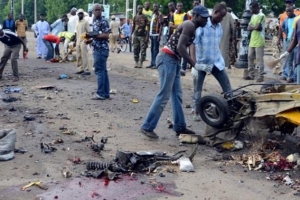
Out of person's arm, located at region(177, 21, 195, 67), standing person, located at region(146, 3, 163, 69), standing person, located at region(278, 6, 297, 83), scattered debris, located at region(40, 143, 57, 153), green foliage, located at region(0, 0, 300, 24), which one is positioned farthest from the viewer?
green foliage, located at region(0, 0, 300, 24)

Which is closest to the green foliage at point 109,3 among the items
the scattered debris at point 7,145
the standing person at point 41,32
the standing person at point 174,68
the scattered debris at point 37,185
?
the standing person at point 41,32

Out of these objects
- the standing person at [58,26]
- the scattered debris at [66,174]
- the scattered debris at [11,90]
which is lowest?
the scattered debris at [66,174]

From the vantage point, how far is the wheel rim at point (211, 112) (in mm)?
7477

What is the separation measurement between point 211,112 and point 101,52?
407 centimetres

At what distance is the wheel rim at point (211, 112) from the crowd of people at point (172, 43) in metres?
0.24

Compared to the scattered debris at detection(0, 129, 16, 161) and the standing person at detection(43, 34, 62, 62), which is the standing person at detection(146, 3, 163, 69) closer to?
the standing person at detection(43, 34, 62, 62)

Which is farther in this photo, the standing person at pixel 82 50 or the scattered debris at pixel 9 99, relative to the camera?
the standing person at pixel 82 50

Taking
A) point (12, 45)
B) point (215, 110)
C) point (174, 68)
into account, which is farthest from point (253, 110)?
point (12, 45)

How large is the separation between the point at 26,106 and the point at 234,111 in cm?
468

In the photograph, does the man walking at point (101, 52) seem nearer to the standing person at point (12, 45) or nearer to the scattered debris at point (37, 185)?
the standing person at point (12, 45)

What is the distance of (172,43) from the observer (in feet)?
26.1

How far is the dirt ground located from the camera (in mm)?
5938

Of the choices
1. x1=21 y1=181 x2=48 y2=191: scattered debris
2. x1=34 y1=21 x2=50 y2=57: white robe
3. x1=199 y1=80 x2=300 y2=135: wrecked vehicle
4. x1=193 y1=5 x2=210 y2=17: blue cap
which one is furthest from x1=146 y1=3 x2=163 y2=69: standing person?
x1=21 y1=181 x2=48 y2=191: scattered debris

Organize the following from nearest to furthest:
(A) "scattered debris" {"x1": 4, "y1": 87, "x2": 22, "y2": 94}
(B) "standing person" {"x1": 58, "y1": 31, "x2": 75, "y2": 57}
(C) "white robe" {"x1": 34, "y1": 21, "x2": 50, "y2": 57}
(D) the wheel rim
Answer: (D) the wheel rim < (A) "scattered debris" {"x1": 4, "y1": 87, "x2": 22, "y2": 94} < (B) "standing person" {"x1": 58, "y1": 31, "x2": 75, "y2": 57} < (C) "white robe" {"x1": 34, "y1": 21, "x2": 50, "y2": 57}
